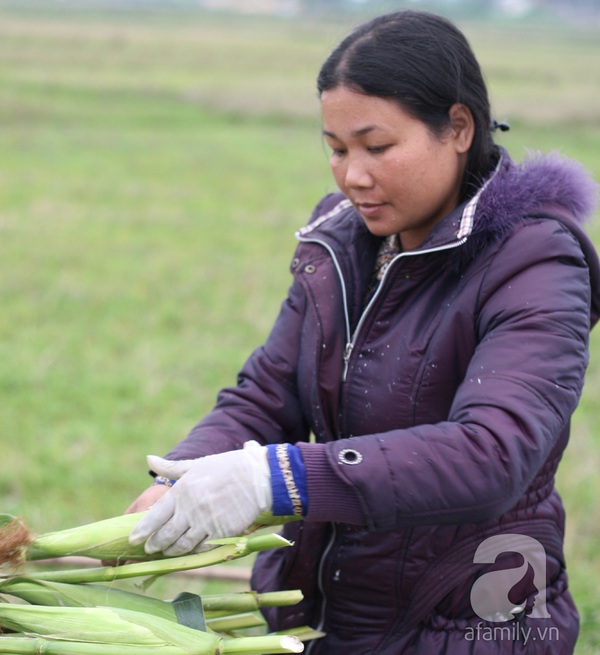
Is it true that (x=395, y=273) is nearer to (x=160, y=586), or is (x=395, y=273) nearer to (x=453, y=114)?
(x=453, y=114)

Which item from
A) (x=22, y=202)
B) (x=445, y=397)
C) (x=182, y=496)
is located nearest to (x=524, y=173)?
(x=445, y=397)

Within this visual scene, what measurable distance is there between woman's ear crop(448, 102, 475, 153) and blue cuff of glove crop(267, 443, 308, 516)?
0.78 meters

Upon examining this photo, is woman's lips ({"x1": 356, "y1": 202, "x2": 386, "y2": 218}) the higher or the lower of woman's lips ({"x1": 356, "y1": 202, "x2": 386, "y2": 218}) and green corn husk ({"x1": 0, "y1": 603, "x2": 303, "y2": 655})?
the higher

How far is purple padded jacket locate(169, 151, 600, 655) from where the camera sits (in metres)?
1.64

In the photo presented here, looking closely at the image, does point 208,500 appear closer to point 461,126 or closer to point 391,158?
→ point 391,158

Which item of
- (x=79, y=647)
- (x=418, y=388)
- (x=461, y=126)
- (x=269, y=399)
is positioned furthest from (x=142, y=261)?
(x=79, y=647)

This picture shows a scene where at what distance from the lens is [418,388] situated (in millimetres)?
1918

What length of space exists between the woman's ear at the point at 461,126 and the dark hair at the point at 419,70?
0.01 m

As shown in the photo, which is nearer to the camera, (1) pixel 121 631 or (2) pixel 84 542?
(1) pixel 121 631

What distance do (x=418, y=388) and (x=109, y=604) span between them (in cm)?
76

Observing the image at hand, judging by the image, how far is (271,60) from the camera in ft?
109

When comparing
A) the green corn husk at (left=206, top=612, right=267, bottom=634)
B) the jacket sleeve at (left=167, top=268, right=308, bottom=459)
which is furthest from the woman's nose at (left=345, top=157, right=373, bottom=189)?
the green corn husk at (left=206, top=612, right=267, bottom=634)

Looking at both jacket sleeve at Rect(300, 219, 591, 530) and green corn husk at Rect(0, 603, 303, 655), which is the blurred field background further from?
green corn husk at Rect(0, 603, 303, 655)

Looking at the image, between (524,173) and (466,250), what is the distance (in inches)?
9.5
